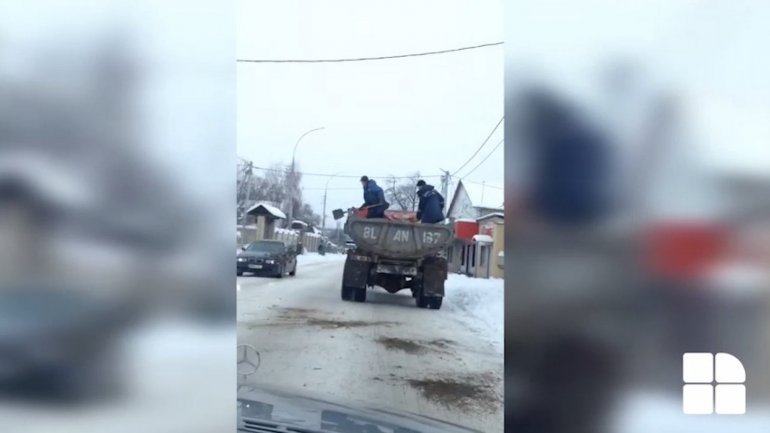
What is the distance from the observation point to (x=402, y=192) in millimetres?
1311

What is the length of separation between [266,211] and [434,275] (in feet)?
1.15

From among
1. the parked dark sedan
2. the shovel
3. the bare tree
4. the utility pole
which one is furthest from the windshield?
the utility pole

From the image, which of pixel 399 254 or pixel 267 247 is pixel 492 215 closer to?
pixel 399 254

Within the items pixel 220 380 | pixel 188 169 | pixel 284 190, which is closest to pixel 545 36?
pixel 284 190

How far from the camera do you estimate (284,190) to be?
4.30 ft

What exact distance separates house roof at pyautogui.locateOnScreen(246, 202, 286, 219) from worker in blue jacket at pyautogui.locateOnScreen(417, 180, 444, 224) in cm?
26

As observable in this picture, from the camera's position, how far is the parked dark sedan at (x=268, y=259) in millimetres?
1243

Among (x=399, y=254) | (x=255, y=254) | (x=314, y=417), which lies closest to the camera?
(x=255, y=254)

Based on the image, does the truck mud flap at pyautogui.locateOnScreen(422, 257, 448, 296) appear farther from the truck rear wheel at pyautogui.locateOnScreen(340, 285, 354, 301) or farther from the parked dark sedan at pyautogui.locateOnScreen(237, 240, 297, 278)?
the parked dark sedan at pyautogui.locateOnScreen(237, 240, 297, 278)

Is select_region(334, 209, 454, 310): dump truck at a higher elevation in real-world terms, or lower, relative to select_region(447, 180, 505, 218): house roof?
lower

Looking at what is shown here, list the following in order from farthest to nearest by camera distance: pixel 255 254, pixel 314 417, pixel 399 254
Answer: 1. pixel 314 417
2. pixel 399 254
3. pixel 255 254

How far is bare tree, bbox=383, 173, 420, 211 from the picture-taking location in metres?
1.30

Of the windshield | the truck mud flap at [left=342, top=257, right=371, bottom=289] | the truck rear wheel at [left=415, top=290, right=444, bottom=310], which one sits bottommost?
the truck rear wheel at [left=415, top=290, right=444, bottom=310]

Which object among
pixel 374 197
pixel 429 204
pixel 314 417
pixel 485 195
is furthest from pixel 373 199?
pixel 314 417
